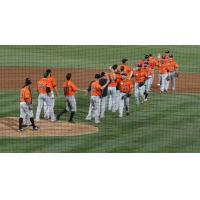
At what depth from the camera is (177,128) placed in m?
22.7

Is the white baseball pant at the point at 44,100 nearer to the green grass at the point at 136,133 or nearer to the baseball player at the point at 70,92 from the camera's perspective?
the baseball player at the point at 70,92

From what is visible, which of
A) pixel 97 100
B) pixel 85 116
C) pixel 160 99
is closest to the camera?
pixel 97 100

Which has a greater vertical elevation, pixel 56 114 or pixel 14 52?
pixel 14 52

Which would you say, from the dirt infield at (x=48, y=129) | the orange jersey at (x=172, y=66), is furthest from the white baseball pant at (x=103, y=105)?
the orange jersey at (x=172, y=66)

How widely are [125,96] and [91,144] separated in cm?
395

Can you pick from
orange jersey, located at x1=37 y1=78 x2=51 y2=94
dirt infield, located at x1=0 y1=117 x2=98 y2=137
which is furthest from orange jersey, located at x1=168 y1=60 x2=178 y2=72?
orange jersey, located at x1=37 y1=78 x2=51 y2=94

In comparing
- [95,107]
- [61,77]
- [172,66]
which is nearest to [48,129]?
[95,107]

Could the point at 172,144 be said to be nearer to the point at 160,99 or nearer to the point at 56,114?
the point at 56,114

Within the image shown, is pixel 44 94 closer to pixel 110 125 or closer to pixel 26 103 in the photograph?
pixel 26 103

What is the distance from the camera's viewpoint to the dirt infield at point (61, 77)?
108ft

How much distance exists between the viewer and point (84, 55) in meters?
48.3

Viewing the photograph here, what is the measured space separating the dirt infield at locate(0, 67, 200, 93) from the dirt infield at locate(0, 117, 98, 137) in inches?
353

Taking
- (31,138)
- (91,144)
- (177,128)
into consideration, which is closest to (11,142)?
(31,138)

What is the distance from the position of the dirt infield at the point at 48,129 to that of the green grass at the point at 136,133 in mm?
384
